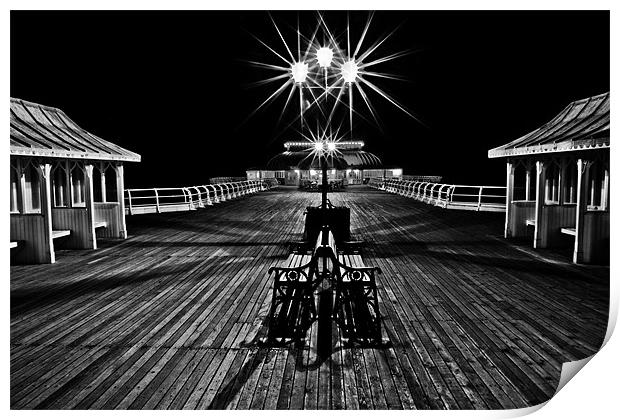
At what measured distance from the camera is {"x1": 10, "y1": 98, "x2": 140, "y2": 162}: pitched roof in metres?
8.00

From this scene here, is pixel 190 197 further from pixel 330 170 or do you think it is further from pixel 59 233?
pixel 330 170

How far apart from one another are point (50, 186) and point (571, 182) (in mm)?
12374

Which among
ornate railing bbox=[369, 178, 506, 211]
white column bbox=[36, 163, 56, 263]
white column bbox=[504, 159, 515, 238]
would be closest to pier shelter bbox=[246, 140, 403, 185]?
ornate railing bbox=[369, 178, 506, 211]

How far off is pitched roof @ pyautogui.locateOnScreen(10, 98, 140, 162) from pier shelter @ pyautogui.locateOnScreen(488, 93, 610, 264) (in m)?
8.85

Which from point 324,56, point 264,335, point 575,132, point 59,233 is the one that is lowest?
point 264,335

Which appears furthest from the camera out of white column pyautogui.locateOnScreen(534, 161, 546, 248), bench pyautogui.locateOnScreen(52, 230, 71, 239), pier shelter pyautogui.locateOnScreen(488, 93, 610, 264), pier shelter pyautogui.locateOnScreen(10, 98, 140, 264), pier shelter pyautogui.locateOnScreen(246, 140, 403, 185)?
pier shelter pyautogui.locateOnScreen(246, 140, 403, 185)

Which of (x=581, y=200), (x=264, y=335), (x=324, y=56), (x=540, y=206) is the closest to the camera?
(x=264, y=335)

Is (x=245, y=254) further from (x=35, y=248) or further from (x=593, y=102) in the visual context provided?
(x=593, y=102)

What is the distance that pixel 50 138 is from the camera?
29.4 feet

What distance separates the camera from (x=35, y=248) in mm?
8281

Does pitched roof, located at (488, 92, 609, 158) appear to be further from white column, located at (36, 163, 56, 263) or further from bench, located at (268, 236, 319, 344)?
white column, located at (36, 163, 56, 263)

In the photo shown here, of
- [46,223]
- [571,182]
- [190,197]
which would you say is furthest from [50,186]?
[571,182]

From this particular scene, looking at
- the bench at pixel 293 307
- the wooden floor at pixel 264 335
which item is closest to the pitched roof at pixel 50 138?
the wooden floor at pixel 264 335
